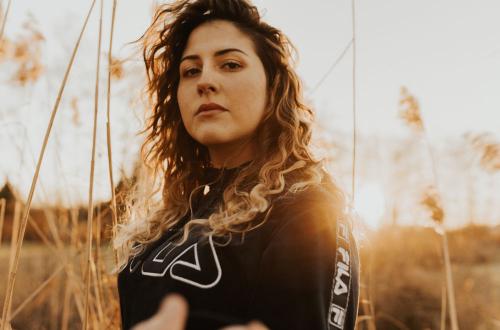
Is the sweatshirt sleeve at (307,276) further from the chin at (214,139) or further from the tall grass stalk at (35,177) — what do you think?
the tall grass stalk at (35,177)

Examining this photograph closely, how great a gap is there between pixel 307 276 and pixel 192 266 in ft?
0.76

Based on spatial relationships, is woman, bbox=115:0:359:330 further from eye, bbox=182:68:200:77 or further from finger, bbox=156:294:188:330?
finger, bbox=156:294:188:330

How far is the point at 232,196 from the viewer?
1.04 metres

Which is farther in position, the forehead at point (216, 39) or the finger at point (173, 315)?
the forehead at point (216, 39)

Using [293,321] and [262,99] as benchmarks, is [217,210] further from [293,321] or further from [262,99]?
[293,321]

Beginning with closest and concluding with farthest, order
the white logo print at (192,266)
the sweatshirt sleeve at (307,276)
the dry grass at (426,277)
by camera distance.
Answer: the sweatshirt sleeve at (307,276)
the white logo print at (192,266)
the dry grass at (426,277)

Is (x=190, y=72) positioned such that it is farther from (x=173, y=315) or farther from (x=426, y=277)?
(x=426, y=277)

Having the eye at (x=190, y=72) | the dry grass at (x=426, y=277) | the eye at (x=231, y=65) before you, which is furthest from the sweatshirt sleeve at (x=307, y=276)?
the dry grass at (x=426, y=277)

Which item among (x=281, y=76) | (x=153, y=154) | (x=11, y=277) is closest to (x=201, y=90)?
(x=281, y=76)

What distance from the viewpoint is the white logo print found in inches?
32.3

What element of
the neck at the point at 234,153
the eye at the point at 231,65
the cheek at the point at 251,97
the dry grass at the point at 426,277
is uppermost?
the eye at the point at 231,65

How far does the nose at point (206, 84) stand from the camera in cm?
110

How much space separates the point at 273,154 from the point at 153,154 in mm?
568

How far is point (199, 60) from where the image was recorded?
1217 millimetres
